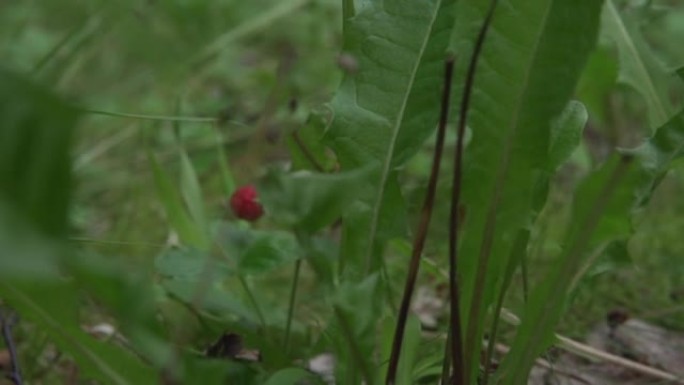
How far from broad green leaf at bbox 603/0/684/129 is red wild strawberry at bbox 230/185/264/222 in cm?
47

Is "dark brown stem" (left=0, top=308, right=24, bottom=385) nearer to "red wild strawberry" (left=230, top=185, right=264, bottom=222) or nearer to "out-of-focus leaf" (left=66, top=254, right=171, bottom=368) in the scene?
"red wild strawberry" (left=230, top=185, right=264, bottom=222)

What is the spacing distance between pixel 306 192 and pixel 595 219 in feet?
0.76

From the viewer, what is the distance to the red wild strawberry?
121cm

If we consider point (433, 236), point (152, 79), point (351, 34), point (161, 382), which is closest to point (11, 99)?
point (161, 382)

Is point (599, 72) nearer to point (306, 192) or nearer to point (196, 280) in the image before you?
point (196, 280)

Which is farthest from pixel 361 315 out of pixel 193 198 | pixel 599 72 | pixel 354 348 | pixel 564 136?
pixel 599 72

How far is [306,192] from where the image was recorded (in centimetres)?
71

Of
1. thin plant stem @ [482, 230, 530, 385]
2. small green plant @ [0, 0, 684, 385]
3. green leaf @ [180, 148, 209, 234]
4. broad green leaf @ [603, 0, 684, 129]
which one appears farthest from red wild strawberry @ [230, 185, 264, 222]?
broad green leaf @ [603, 0, 684, 129]

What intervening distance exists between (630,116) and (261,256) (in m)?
1.46

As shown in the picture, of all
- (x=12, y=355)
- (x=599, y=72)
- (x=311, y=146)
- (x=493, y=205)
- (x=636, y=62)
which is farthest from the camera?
(x=599, y=72)

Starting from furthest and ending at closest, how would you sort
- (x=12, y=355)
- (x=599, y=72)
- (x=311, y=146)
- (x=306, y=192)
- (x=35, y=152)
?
(x=599, y=72) < (x=311, y=146) < (x=12, y=355) < (x=306, y=192) < (x=35, y=152)

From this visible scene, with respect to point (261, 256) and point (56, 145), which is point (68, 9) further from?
point (56, 145)

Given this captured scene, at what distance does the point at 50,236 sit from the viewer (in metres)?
0.51

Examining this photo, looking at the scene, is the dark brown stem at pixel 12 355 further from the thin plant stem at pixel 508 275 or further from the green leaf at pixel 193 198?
the thin plant stem at pixel 508 275
